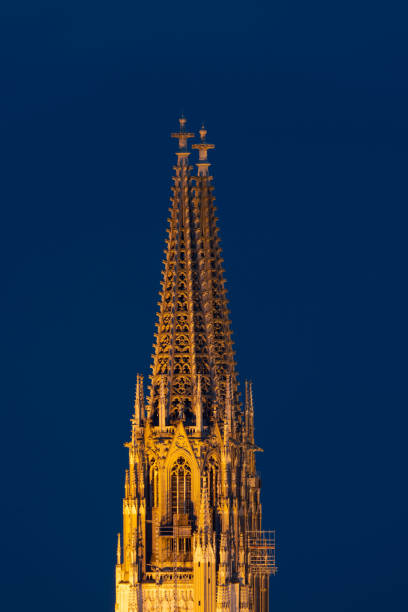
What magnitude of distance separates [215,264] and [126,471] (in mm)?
13076

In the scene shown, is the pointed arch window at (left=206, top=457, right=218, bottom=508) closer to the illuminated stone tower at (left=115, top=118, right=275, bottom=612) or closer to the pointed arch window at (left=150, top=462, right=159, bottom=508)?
the illuminated stone tower at (left=115, top=118, right=275, bottom=612)

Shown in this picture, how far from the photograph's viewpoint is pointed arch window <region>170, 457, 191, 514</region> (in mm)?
127812

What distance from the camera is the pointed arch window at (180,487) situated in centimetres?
12781

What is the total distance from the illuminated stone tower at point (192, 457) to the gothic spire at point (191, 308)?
5 cm

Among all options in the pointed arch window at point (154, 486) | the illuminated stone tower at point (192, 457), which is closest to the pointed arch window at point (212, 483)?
the illuminated stone tower at point (192, 457)

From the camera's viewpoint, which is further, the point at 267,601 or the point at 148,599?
the point at 267,601

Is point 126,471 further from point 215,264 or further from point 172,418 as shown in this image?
point 215,264

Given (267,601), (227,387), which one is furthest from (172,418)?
(267,601)

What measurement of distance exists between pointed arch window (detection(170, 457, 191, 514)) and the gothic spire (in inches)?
93.3

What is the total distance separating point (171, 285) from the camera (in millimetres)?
131625

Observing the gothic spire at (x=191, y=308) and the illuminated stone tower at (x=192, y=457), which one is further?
the gothic spire at (x=191, y=308)

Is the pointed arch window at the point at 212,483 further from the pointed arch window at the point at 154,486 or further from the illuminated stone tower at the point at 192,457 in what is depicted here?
the pointed arch window at the point at 154,486

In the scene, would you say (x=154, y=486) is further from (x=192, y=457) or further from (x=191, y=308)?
(x=191, y=308)

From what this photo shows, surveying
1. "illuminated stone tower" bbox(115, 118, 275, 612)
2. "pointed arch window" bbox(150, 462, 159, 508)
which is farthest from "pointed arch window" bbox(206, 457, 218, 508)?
"pointed arch window" bbox(150, 462, 159, 508)
